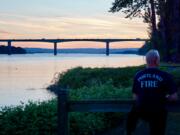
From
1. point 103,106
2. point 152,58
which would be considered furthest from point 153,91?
point 103,106

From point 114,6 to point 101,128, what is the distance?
34460 mm

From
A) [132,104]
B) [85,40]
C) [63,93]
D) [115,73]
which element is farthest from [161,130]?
[85,40]

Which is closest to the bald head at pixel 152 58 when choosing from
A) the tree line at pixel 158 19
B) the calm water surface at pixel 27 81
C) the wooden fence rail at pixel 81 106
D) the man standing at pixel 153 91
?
the man standing at pixel 153 91

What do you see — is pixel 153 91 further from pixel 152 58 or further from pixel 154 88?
pixel 152 58

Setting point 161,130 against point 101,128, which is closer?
point 161,130

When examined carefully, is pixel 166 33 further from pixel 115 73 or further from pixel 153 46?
pixel 115 73

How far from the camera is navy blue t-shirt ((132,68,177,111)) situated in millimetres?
9047

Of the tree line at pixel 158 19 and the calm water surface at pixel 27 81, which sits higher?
the tree line at pixel 158 19

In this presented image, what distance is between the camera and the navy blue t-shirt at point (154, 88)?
9047 millimetres

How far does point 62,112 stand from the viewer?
394 inches

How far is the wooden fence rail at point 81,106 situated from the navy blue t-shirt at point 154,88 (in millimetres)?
798

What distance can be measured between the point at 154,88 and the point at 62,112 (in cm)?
176

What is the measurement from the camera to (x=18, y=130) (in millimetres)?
13180

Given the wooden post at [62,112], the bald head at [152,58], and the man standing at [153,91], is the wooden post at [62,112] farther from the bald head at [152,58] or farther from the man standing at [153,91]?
the bald head at [152,58]
